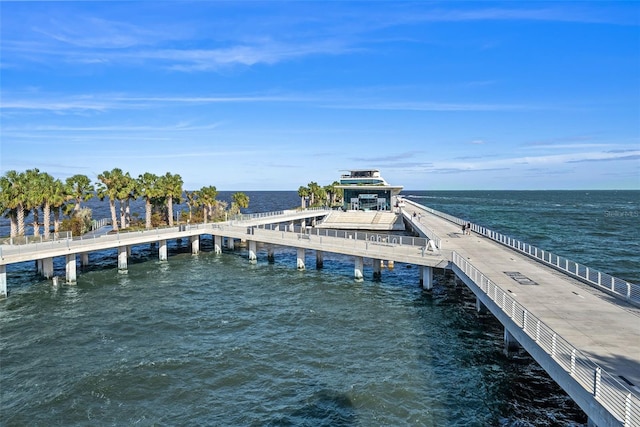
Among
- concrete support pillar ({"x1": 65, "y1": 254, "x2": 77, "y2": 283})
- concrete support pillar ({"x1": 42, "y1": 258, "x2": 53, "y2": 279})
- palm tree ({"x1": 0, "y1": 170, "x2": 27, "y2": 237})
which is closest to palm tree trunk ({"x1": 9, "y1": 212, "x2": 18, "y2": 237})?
palm tree ({"x1": 0, "y1": 170, "x2": 27, "y2": 237})

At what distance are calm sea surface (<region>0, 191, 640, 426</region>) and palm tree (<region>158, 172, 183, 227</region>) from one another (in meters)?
23.2

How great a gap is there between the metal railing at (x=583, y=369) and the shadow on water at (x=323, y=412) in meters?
8.32

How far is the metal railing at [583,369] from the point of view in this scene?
11.6 meters

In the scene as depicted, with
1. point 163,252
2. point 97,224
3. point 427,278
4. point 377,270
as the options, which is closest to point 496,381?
point 427,278

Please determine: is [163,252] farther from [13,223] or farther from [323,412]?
[323,412]

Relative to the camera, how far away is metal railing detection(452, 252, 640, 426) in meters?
11.6

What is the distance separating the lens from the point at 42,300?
34.2 m

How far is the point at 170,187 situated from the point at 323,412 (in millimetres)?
52458

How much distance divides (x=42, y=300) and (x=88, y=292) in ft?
11.7

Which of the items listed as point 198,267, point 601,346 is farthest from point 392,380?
point 198,267

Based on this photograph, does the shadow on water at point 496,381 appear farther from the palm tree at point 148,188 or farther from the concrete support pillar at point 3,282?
the palm tree at point 148,188

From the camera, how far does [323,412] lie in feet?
59.8

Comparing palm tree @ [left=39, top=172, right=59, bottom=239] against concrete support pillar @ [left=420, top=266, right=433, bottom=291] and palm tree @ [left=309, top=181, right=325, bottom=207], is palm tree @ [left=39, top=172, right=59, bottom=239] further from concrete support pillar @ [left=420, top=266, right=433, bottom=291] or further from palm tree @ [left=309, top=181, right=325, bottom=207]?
palm tree @ [left=309, top=181, right=325, bottom=207]

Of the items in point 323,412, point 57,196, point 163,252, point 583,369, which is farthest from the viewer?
point 163,252
